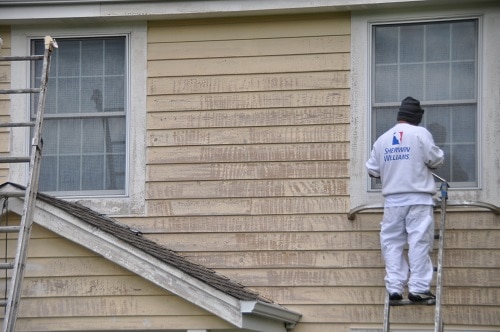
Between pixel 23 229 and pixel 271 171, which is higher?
pixel 271 171

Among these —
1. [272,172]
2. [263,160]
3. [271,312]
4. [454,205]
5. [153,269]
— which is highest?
[263,160]

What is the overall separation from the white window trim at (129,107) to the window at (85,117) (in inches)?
3.3

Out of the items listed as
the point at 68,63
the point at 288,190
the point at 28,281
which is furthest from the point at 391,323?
the point at 68,63

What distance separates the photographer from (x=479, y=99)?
11.2 metres

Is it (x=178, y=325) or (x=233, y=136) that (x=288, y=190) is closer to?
(x=233, y=136)

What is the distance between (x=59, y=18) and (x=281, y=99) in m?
2.20

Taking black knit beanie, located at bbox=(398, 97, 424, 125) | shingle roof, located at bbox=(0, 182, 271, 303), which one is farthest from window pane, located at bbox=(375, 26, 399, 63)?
shingle roof, located at bbox=(0, 182, 271, 303)

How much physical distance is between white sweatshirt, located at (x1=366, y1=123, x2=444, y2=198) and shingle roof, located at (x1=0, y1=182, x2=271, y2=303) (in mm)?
1518

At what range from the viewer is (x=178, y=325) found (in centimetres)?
1017

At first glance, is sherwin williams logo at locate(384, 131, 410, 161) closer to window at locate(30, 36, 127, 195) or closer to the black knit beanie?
the black knit beanie

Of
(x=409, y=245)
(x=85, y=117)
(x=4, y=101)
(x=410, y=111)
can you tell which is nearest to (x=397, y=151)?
(x=410, y=111)

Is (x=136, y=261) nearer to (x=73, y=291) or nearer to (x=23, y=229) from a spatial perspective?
(x=73, y=291)

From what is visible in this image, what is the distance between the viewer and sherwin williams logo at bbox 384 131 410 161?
34.0ft

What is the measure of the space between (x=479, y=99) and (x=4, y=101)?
4394 mm
